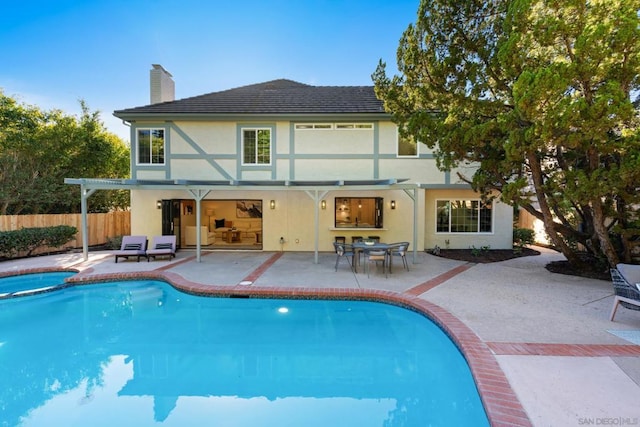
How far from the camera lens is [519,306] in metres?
6.16

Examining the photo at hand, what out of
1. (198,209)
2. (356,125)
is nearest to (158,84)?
(198,209)

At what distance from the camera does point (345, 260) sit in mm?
11078

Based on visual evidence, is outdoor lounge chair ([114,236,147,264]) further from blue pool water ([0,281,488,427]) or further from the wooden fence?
the wooden fence

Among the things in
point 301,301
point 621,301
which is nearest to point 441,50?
point 621,301

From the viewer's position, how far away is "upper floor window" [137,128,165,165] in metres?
12.5

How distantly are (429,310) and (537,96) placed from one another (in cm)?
467

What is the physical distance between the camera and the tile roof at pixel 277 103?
479 inches

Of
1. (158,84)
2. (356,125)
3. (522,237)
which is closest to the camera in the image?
(356,125)

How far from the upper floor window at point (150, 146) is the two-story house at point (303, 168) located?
0.13 ft

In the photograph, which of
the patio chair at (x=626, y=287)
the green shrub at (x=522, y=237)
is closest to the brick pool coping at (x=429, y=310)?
the patio chair at (x=626, y=287)

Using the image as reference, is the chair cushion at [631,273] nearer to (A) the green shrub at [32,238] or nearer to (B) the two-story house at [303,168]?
(B) the two-story house at [303,168]

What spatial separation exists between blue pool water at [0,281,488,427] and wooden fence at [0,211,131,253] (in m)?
6.09

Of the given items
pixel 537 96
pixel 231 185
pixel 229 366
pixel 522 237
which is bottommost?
pixel 229 366

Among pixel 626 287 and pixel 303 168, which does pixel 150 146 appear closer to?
pixel 303 168
